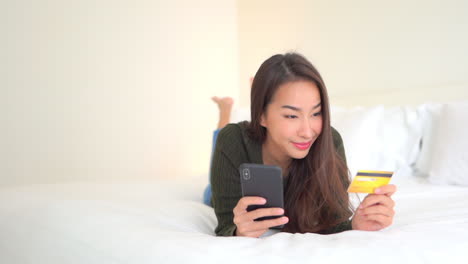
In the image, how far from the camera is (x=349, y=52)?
3.21 metres

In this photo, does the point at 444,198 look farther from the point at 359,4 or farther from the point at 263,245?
the point at 359,4

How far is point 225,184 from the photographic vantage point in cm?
143

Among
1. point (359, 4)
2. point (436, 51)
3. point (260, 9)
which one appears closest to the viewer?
point (436, 51)

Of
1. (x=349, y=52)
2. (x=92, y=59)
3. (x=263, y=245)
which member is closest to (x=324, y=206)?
(x=263, y=245)

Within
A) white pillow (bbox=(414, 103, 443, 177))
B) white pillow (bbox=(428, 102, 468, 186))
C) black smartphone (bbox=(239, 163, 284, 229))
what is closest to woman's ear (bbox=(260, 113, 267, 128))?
black smartphone (bbox=(239, 163, 284, 229))

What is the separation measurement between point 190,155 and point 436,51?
245cm

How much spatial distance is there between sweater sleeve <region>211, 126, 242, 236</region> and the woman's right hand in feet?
0.53

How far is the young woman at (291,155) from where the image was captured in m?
1.30

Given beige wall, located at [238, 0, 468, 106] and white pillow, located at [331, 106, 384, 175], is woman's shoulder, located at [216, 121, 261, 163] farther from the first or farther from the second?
beige wall, located at [238, 0, 468, 106]

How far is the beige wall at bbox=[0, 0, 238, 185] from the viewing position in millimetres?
3166

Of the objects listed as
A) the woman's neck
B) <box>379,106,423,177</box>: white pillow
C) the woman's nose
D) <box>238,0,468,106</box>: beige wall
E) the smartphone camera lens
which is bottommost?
<box>379,106,423,177</box>: white pillow

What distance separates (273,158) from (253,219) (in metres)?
0.38

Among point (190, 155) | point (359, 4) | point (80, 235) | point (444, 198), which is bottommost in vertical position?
point (190, 155)

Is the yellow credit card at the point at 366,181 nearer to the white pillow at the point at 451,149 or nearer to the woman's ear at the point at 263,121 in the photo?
the woman's ear at the point at 263,121
